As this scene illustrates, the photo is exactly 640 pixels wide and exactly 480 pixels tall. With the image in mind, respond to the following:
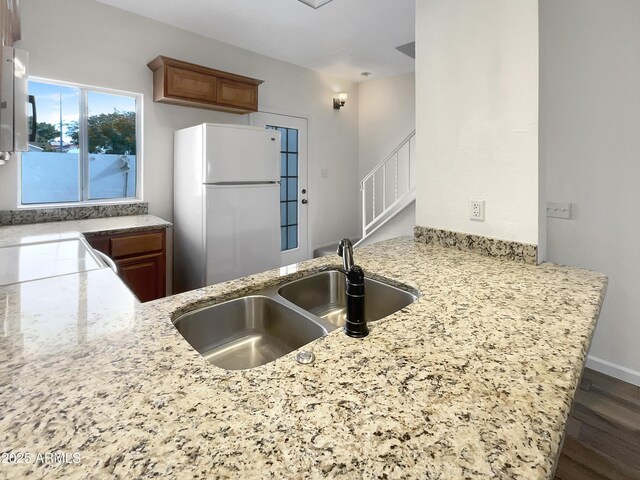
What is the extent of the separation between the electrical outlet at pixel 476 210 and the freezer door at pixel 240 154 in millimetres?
1986

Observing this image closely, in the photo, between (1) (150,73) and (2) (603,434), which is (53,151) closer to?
(1) (150,73)

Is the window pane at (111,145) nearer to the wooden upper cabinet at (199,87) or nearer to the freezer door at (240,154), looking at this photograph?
the wooden upper cabinet at (199,87)

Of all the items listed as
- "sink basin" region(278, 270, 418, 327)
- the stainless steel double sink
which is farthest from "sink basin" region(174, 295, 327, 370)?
"sink basin" region(278, 270, 418, 327)

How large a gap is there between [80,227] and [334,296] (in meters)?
2.03

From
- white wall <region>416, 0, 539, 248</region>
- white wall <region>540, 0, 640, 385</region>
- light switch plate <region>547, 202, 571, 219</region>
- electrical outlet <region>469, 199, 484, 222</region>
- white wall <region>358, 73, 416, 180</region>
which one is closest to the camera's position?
white wall <region>416, 0, 539, 248</region>

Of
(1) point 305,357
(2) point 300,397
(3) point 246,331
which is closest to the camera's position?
(2) point 300,397

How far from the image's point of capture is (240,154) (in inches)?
116

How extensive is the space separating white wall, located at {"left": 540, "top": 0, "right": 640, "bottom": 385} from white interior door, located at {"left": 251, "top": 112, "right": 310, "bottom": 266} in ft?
9.14

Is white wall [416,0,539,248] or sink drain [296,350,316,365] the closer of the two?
sink drain [296,350,316,365]

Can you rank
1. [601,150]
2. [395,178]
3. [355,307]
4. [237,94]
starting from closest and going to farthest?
[355,307] → [601,150] → [237,94] → [395,178]

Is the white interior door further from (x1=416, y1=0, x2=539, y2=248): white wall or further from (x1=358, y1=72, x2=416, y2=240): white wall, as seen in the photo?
(x1=416, y1=0, x2=539, y2=248): white wall

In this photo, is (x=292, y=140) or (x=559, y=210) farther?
(x=292, y=140)

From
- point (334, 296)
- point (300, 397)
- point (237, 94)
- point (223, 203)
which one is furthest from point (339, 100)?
point (300, 397)

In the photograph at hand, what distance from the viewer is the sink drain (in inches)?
27.1
